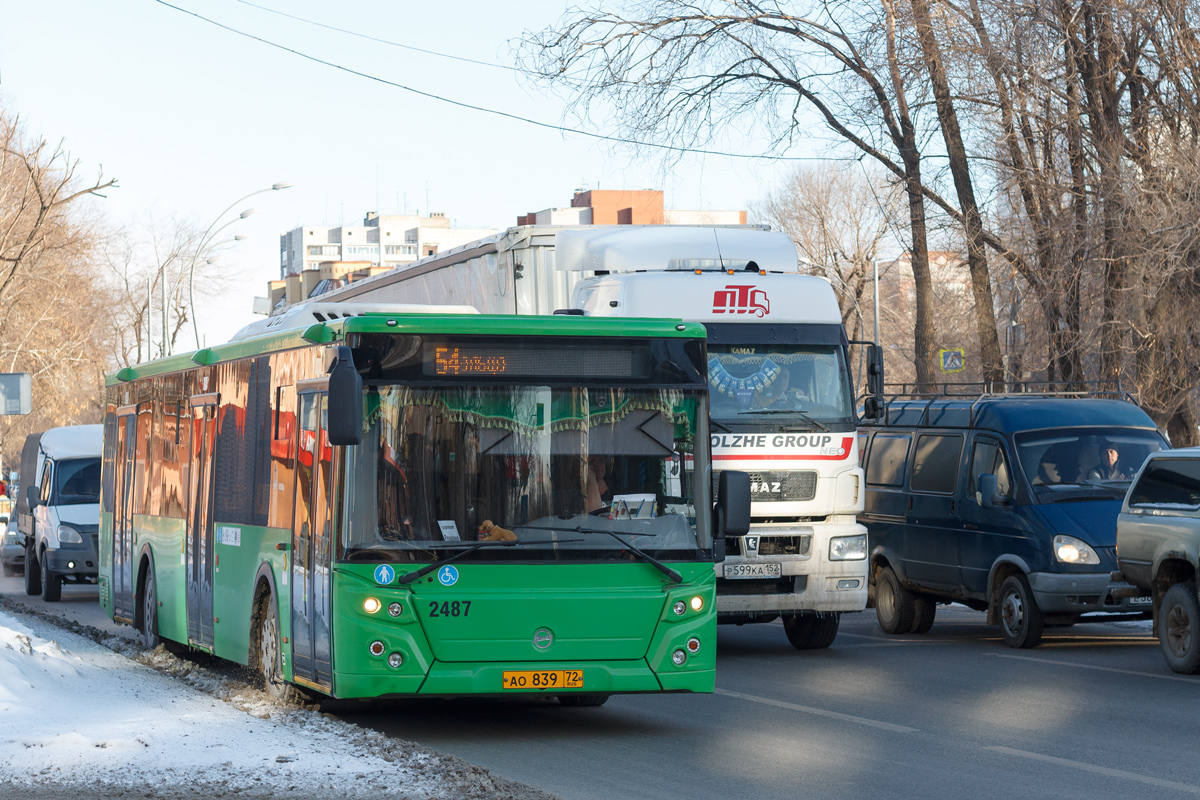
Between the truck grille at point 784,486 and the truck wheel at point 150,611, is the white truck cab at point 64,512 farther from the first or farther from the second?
the truck grille at point 784,486

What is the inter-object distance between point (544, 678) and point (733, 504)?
157 cm

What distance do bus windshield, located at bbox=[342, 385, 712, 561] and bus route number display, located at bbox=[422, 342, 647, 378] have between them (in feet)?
0.33

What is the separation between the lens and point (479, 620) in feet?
31.1

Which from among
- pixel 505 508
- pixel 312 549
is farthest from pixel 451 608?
pixel 312 549

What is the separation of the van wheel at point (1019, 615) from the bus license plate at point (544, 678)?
22.5ft

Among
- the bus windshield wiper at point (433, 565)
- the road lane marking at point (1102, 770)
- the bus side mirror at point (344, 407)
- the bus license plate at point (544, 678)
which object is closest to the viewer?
the road lane marking at point (1102, 770)

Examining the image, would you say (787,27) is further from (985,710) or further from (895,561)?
(985,710)

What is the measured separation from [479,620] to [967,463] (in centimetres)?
831

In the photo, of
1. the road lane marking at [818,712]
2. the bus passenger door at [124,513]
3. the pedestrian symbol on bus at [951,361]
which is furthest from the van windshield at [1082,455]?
A: the pedestrian symbol on bus at [951,361]

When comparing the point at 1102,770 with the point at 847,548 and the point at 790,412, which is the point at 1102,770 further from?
the point at 790,412

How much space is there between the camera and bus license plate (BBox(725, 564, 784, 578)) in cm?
1460

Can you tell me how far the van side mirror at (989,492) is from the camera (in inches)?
612

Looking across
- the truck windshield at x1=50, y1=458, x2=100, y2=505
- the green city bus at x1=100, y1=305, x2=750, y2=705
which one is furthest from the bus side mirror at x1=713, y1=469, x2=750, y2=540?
the truck windshield at x1=50, y1=458, x2=100, y2=505

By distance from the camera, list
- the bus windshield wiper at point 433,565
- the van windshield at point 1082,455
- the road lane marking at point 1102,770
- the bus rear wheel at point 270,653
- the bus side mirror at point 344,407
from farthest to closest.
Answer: the van windshield at point 1082,455
the bus rear wheel at point 270,653
the bus windshield wiper at point 433,565
the bus side mirror at point 344,407
the road lane marking at point 1102,770
